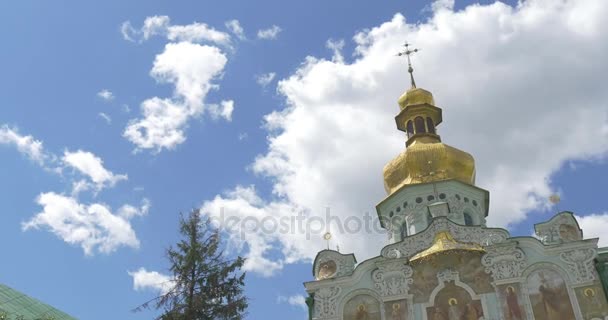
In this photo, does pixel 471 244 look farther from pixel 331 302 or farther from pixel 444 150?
pixel 444 150

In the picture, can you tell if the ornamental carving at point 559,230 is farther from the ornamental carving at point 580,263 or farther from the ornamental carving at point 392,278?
the ornamental carving at point 392,278

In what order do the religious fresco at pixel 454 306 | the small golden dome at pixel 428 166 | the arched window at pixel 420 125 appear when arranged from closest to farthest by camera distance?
1. the religious fresco at pixel 454 306
2. the small golden dome at pixel 428 166
3. the arched window at pixel 420 125

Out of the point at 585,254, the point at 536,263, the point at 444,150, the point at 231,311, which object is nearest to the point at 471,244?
the point at 536,263

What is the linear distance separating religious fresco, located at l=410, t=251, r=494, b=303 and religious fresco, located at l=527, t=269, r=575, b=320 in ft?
4.85

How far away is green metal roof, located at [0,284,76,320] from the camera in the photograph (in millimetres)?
24783

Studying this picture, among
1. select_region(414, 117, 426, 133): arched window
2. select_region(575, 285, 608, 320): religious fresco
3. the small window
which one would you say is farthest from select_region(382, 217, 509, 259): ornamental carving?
select_region(414, 117, 426, 133): arched window

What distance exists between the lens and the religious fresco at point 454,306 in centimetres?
1952

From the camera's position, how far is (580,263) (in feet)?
64.3

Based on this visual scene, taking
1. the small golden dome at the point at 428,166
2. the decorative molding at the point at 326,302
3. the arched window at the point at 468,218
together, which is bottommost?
the decorative molding at the point at 326,302

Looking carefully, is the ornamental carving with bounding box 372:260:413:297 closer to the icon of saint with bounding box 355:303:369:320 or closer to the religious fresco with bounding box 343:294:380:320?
the religious fresco with bounding box 343:294:380:320

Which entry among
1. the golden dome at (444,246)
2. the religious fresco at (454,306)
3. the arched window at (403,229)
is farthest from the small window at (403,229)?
the religious fresco at (454,306)

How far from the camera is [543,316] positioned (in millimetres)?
18844

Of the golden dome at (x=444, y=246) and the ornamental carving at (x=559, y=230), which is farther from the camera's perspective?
the ornamental carving at (x=559, y=230)

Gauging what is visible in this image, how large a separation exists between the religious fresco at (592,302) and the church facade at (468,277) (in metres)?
0.03
